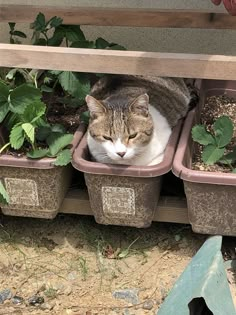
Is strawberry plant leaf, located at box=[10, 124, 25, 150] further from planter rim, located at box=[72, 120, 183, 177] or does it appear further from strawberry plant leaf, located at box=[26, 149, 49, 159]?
planter rim, located at box=[72, 120, 183, 177]

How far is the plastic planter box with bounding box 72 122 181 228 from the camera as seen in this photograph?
6.97 feet

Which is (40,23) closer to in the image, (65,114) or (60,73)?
(60,73)

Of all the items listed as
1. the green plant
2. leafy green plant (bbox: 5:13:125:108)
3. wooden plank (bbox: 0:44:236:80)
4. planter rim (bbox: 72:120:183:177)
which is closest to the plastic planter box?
planter rim (bbox: 72:120:183:177)

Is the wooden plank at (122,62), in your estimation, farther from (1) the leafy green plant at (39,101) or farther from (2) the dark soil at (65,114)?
(2) the dark soil at (65,114)

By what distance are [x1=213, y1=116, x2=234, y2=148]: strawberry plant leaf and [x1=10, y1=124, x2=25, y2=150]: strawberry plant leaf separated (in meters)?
0.69

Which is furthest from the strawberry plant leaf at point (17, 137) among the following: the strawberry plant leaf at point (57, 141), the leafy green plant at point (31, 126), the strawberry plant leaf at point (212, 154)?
the strawberry plant leaf at point (212, 154)

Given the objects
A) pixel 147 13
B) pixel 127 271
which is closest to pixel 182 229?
pixel 127 271

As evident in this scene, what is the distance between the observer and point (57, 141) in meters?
2.25

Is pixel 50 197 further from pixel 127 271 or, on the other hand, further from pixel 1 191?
pixel 127 271

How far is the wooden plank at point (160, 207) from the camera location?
7.52 ft

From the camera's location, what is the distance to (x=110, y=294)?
217cm

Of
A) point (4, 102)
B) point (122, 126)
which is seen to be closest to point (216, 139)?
point (122, 126)

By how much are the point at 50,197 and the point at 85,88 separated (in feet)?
1.39

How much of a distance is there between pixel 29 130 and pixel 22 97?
148mm
